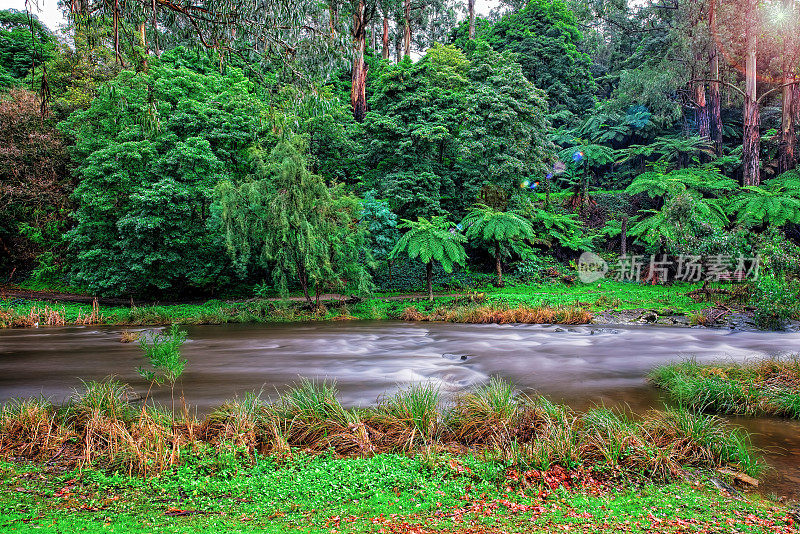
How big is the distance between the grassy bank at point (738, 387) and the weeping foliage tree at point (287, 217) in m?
13.7

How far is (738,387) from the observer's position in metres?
8.08

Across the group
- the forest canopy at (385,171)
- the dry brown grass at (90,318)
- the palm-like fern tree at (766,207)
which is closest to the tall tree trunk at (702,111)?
the forest canopy at (385,171)

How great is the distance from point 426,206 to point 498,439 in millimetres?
20221

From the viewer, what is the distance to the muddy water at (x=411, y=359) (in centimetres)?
900

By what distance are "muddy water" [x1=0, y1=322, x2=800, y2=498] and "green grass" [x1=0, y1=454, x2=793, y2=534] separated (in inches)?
65.4

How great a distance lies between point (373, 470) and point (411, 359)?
284 inches

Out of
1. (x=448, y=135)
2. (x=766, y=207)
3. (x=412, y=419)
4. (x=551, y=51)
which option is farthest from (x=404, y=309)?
(x=551, y=51)

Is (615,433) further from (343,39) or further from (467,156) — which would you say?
(467,156)

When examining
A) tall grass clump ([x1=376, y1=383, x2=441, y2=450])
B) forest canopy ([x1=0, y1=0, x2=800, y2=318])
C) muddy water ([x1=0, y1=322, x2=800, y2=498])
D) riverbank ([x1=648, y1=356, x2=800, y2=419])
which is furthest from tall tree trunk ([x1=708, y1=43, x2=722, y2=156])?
tall grass clump ([x1=376, y1=383, x2=441, y2=450])

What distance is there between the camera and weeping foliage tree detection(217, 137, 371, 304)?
19.1 m

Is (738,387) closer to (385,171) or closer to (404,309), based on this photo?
(404,309)

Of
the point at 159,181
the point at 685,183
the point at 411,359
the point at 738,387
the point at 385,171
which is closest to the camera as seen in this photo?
the point at 738,387

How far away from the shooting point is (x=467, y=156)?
26.2 m

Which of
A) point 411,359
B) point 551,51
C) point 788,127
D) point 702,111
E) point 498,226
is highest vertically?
point 551,51
